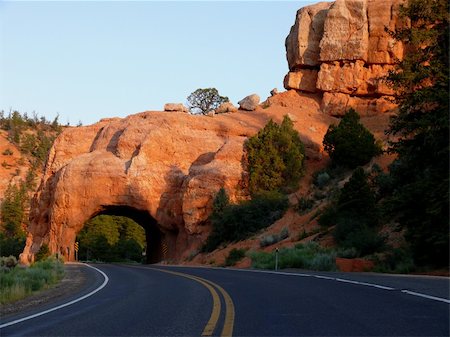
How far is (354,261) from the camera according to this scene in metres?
24.1

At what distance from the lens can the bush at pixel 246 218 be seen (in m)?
43.1

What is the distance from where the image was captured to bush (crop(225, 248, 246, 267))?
35.8m

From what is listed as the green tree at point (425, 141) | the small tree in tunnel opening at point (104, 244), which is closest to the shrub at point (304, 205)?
the green tree at point (425, 141)

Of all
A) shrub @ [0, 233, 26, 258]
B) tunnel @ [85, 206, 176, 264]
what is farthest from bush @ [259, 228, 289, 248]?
shrub @ [0, 233, 26, 258]

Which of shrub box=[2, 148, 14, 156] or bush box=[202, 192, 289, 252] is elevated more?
shrub box=[2, 148, 14, 156]

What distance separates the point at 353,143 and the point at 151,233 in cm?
2883

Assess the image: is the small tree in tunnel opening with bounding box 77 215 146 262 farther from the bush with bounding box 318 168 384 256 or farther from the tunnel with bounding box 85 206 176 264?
the bush with bounding box 318 168 384 256

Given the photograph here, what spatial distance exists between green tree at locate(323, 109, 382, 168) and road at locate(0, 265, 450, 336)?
108 feet

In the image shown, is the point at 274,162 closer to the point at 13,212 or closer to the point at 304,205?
the point at 304,205

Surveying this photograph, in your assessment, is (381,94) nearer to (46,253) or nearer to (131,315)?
(46,253)

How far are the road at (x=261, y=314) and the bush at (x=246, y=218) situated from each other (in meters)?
29.5

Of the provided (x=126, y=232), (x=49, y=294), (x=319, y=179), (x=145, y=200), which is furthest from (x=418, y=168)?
(x=126, y=232)

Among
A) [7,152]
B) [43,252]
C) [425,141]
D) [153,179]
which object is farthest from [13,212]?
[425,141]

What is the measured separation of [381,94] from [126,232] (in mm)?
52591
